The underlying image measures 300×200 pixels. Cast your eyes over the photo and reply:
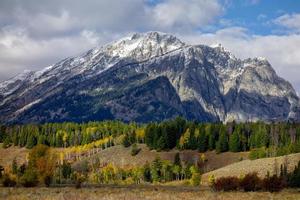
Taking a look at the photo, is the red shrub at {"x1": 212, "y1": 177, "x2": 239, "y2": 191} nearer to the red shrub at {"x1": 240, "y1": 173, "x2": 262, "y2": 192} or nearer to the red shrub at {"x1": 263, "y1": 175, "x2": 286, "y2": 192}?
the red shrub at {"x1": 240, "y1": 173, "x2": 262, "y2": 192}

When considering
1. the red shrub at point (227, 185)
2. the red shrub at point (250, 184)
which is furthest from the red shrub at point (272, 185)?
the red shrub at point (227, 185)

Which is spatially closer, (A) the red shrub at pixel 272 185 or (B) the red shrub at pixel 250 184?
(A) the red shrub at pixel 272 185

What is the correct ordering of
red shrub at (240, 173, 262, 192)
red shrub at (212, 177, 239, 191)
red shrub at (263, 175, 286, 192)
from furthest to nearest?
red shrub at (240, 173, 262, 192)
red shrub at (212, 177, 239, 191)
red shrub at (263, 175, 286, 192)

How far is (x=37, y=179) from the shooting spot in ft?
335

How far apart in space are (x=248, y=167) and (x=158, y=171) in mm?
41896

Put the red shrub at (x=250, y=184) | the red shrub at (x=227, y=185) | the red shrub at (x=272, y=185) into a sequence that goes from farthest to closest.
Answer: the red shrub at (x=250, y=184) → the red shrub at (x=227, y=185) → the red shrub at (x=272, y=185)

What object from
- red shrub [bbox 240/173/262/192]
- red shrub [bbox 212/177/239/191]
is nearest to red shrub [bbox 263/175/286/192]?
red shrub [bbox 240/173/262/192]

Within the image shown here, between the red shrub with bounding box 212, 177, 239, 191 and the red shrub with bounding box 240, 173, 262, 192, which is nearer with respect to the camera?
the red shrub with bounding box 212, 177, 239, 191

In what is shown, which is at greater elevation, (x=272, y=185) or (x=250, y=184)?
(x=250, y=184)

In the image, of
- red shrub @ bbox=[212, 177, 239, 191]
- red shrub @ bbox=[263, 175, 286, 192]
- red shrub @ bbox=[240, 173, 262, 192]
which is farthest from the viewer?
red shrub @ bbox=[240, 173, 262, 192]

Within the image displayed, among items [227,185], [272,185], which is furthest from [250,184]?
[227,185]

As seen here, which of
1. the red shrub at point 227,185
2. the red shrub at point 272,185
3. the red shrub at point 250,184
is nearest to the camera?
the red shrub at point 272,185

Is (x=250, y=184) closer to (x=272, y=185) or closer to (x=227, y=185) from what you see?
(x=272, y=185)

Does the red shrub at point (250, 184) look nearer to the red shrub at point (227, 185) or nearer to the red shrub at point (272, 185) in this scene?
the red shrub at point (227, 185)
